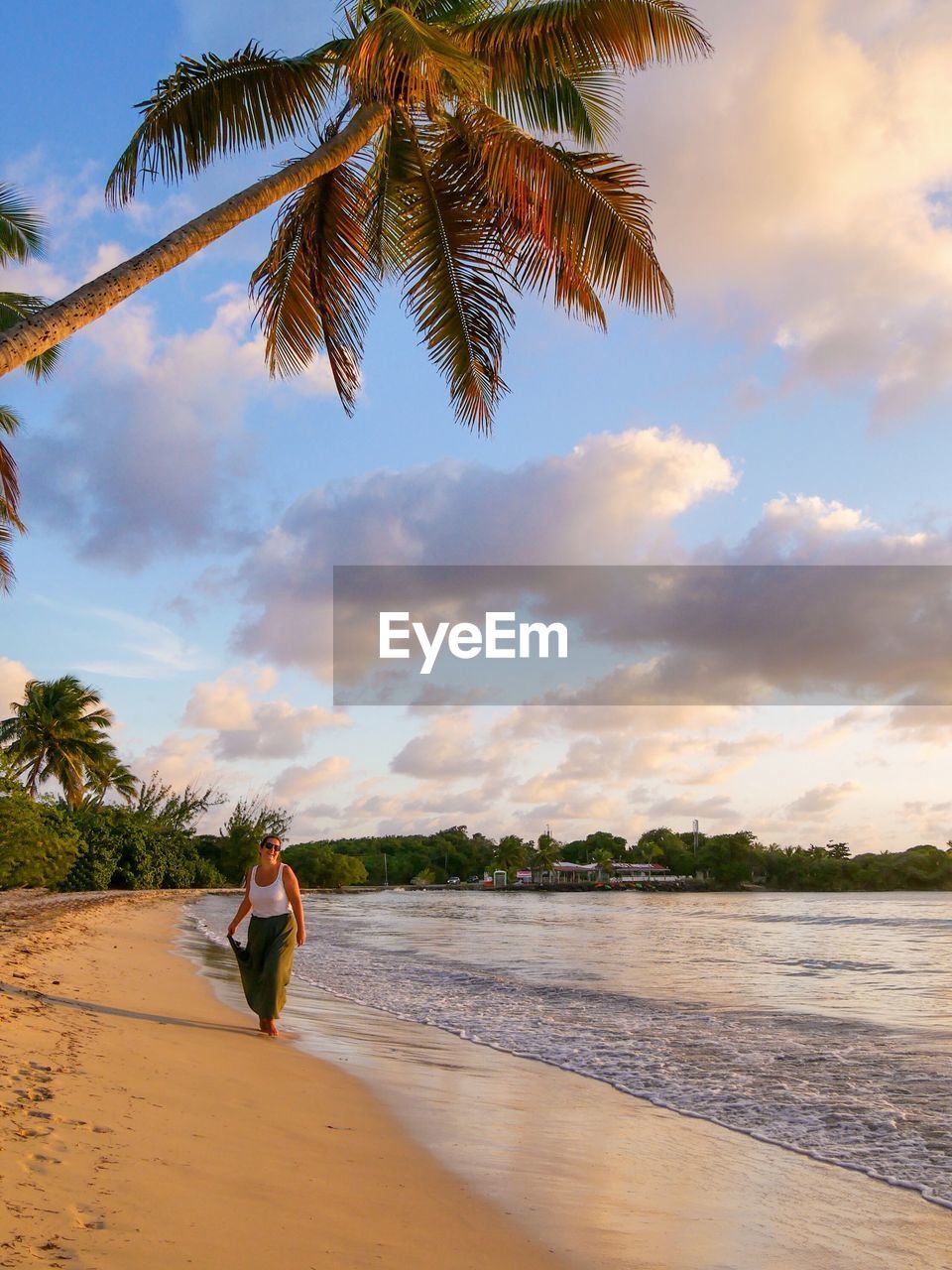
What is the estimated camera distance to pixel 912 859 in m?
118

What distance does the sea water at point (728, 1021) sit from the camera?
20.5ft

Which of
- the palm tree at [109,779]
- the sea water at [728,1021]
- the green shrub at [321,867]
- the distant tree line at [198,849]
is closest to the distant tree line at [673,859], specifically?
the distant tree line at [198,849]

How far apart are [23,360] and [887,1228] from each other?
6.40 m

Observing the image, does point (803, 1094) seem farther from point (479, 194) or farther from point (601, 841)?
point (601, 841)

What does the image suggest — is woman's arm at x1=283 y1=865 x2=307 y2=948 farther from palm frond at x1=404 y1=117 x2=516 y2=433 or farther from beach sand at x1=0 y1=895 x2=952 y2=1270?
palm frond at x1=404 y1=117 x2=516 y2=433

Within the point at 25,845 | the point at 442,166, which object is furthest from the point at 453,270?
the point at 25,845

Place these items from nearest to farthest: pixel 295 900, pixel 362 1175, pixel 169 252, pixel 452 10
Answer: pixel 362 1175 < pixel 169 252 < pixel 295 900 < pixel 452 10

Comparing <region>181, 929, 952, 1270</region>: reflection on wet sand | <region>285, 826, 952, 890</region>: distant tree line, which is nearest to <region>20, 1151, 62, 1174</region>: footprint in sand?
<region>181, 929, 952, 1270</region>: reflection on wet sand

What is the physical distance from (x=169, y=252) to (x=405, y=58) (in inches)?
95.4

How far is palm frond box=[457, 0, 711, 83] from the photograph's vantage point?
8.80 m

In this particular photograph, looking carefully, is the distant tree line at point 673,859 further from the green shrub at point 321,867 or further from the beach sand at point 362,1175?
the beach sand at point 362,1175

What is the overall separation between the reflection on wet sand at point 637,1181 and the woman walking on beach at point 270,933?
446 mm

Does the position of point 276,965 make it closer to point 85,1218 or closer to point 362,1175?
point 362,1175

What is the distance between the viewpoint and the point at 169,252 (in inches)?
284
